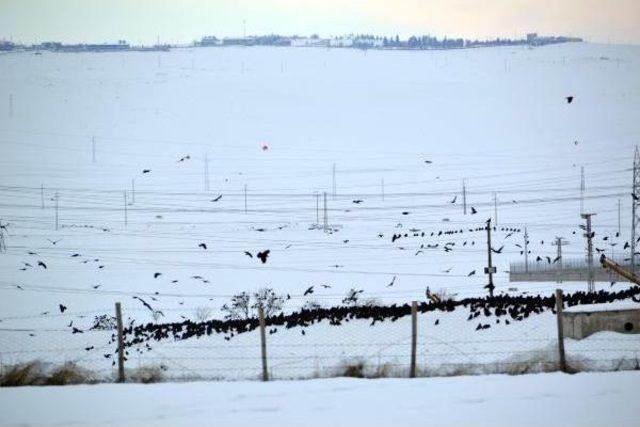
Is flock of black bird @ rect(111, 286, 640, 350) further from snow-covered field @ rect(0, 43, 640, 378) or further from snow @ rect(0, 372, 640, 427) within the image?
snow @ rect(0, 372, 640, 427)

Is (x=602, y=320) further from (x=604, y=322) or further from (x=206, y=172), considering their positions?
(x=206, y=172)

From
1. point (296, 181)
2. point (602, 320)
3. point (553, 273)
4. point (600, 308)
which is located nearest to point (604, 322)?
point (602, 320)

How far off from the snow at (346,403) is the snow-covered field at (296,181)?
271cm

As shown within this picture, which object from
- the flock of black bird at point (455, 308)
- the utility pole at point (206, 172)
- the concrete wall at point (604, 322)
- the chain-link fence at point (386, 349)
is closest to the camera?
the chain-link fence at point (386, 349)

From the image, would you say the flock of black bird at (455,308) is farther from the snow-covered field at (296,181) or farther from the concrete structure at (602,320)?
the concrete structure at (602,320)

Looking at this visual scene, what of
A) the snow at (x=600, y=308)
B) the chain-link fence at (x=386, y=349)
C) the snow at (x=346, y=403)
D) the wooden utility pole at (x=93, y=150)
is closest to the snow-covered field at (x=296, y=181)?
the chain-link fence at (x=386, y=349)

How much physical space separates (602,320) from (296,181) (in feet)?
304

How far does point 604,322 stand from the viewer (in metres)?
17.3

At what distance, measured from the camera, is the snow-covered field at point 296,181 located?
43375mm

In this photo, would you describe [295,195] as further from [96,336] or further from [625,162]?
[96,336]

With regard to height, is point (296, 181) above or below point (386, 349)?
above

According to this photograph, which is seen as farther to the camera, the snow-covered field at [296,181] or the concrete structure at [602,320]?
the snow-covered field at [296,181]

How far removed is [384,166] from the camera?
4611 inches

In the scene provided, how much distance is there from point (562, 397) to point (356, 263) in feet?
157
